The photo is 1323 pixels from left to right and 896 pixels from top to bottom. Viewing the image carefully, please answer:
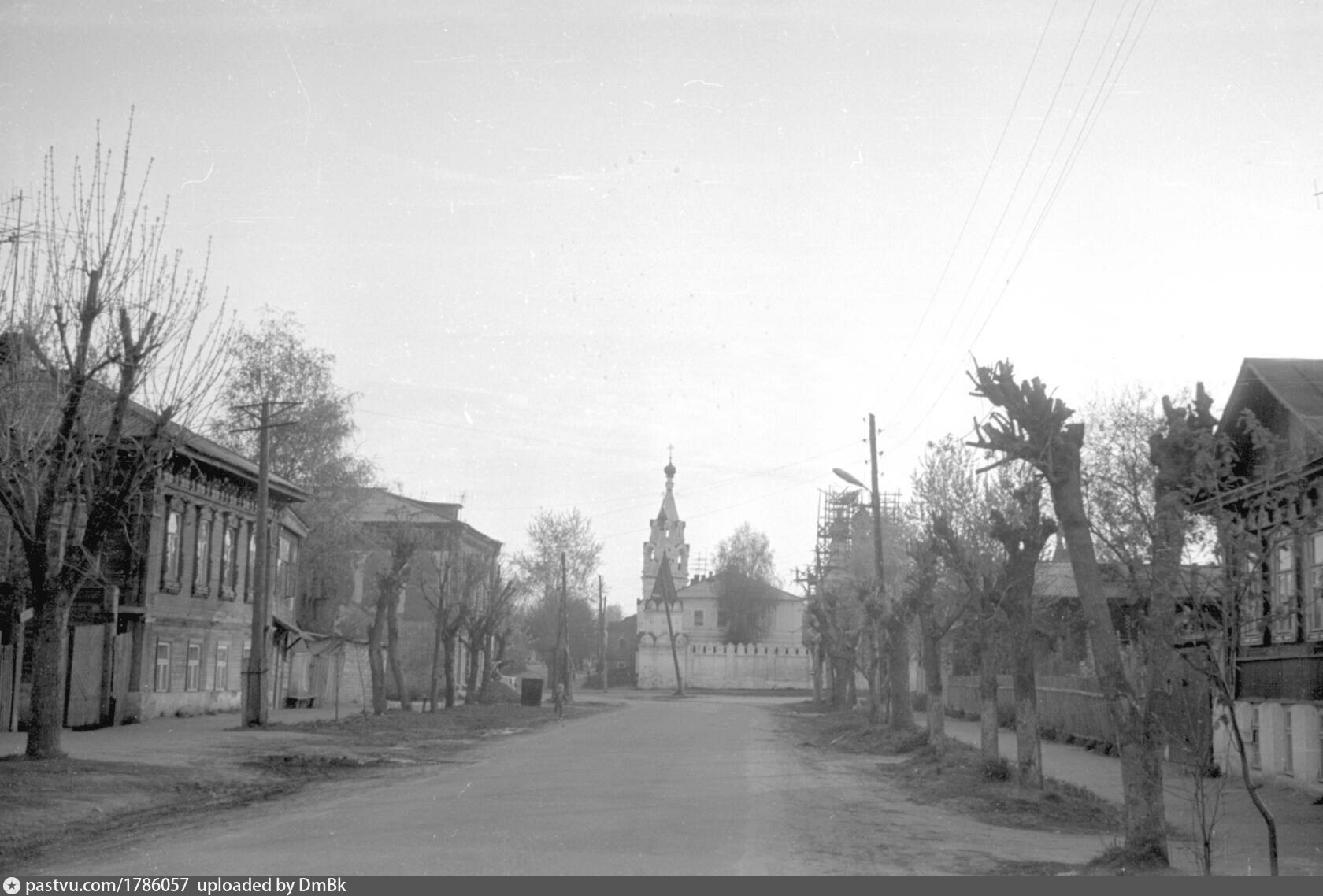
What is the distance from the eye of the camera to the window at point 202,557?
131 ft

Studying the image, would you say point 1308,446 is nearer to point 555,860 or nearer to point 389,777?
point 555,860

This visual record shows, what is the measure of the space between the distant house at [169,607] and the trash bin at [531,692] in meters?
15.2

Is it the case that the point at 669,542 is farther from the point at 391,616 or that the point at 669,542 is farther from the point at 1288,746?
the point at 1288,746

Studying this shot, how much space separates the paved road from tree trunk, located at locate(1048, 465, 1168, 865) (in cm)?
320

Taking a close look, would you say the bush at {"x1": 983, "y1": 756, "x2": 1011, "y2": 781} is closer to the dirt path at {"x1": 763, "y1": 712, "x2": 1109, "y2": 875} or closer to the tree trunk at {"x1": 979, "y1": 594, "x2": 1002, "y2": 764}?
the tree trunk at {"x1": 979, "y1": 594, "x2": 1002, "y2": 764}

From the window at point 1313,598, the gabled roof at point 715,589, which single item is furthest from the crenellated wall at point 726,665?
the window at point 1313,598

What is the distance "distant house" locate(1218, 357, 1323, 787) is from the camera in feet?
69.9

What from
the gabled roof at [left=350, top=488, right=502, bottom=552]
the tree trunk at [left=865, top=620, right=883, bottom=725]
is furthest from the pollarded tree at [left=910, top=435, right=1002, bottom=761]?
the gabled roof at [left=350, top=488, right=502, bottom=552]

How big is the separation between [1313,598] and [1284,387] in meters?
4.20

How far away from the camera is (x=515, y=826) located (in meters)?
13.9

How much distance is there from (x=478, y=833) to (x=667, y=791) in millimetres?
6066

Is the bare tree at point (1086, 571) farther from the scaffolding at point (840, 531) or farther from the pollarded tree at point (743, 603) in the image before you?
the pollarded tree at point (743, 603)

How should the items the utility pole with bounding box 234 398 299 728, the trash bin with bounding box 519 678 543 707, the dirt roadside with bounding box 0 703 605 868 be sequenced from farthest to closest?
the trash bin with bounding box 519 678 543 707 < the utility pole with bounding box 234 398 299 728 < the dirt roadside with bounding box 0 703 605 868

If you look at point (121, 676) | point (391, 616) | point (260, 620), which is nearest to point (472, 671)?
point (391, 616)
